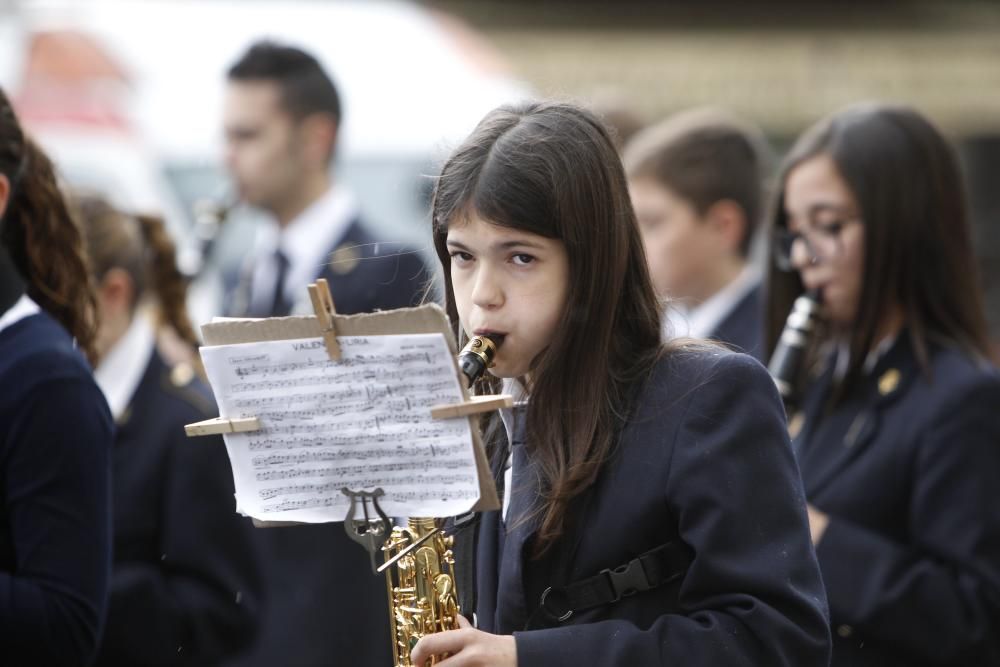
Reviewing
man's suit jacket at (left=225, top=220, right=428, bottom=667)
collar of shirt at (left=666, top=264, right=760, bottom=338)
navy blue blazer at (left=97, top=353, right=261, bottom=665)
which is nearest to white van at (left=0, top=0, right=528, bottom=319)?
collar of shirt at (left=666, top=264, right=760, bottom=338)

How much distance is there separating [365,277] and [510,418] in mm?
1756

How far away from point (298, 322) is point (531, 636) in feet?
1.86

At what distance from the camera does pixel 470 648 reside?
207cm

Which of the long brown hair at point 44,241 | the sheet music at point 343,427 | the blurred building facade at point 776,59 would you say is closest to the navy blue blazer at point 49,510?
the long brown hair at point 44,241

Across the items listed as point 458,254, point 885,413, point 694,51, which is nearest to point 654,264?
point 885,413

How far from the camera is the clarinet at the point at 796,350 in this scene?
3559 millimetres

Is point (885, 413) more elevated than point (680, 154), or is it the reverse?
point (680, 154)

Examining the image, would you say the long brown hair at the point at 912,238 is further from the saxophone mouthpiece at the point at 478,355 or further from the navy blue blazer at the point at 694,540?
the saxophone mouthpiece at the point at 478,355

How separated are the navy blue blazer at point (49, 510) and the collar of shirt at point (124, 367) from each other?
1.11m

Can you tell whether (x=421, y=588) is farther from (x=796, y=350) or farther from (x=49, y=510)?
(x=796, y=350)

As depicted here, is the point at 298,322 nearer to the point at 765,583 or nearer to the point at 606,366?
the point at 606,366

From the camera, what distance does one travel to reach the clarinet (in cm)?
356

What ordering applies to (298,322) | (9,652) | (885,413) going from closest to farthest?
(298,322) < (9,652) < (885,413)

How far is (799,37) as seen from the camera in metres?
15.6
